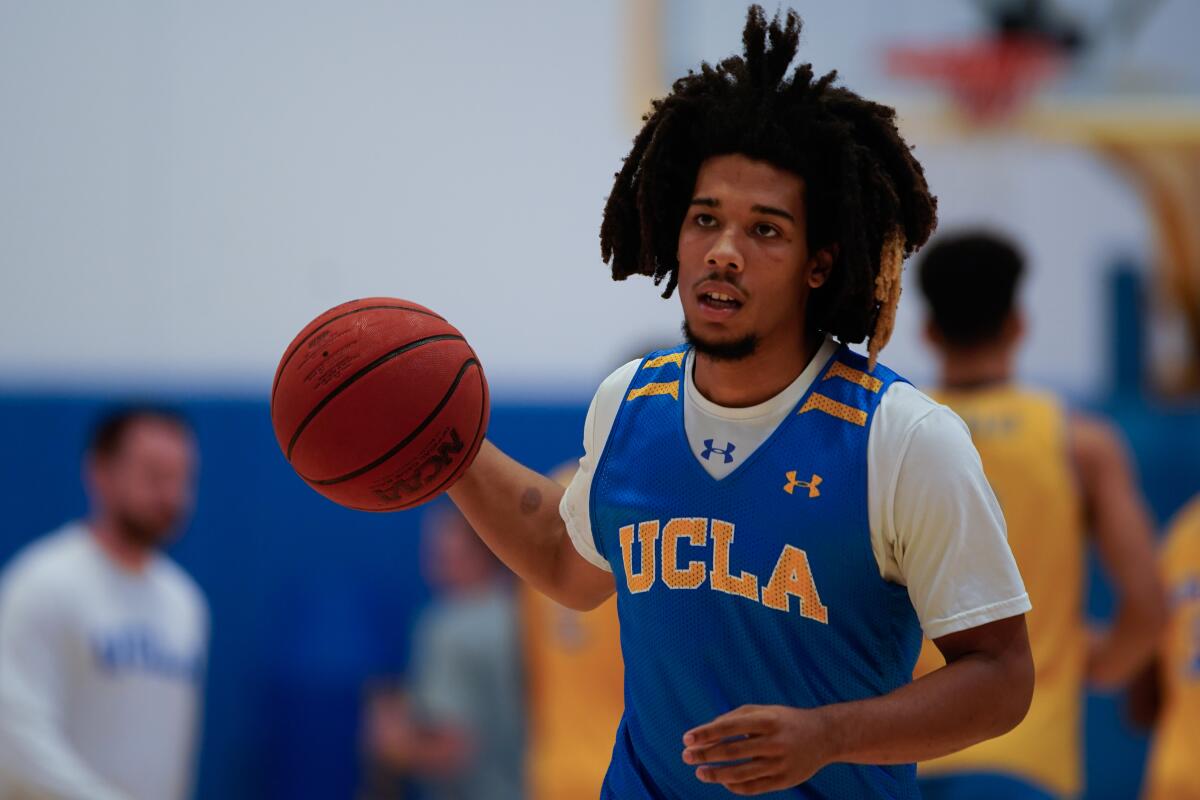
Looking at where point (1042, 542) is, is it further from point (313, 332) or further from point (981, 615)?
point (313, 332)

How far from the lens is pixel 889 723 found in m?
2.14

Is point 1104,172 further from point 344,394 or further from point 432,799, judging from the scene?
point 344,394

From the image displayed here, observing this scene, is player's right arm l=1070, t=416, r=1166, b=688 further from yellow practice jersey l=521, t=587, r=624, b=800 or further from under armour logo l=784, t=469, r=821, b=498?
under armour logo l=784, t=469, r=821, b=498

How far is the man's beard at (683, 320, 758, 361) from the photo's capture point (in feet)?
7.90

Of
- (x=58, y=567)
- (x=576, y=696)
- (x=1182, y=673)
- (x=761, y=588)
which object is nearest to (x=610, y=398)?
(x=761, y=588)

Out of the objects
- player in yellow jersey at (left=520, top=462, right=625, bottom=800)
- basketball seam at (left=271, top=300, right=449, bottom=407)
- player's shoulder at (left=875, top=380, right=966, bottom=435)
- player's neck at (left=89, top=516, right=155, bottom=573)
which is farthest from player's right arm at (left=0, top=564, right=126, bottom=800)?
player's shoulder at (left=875, top=380, right=966, bottom=435)

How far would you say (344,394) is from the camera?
258 centimetres

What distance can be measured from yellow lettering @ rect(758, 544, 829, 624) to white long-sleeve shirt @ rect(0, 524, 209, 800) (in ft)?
10.6

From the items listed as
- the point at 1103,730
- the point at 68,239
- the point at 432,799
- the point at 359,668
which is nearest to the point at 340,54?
the point at 68,239

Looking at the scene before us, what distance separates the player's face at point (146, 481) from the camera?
5570 millimetres

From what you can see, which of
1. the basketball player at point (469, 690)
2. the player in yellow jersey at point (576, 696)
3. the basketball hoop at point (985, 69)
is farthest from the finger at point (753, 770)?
the basketball hoop at point (985, 69)

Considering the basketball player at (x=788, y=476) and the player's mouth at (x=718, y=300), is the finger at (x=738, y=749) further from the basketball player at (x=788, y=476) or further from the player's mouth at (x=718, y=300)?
the player's mouth at (x=718, y=300)

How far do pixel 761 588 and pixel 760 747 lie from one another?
14.0 inches

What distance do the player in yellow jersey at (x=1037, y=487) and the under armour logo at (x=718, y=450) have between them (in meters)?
1.73
